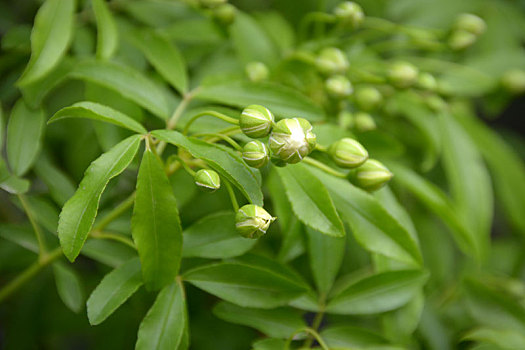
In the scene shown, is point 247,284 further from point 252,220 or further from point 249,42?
point 249,42

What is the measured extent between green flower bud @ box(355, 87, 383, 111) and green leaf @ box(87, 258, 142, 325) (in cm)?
36

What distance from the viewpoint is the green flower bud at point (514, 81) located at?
2.62ft

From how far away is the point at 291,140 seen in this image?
426 millimetres

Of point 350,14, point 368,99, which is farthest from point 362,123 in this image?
point 350,14

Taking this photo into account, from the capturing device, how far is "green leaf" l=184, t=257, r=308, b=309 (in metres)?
0.51

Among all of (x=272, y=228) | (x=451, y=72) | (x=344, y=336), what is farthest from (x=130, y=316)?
(x=451, y=72)

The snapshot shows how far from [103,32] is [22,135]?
5.9 inches

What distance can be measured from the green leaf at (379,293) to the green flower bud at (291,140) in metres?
0.22

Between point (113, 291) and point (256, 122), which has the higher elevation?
point (256, 122)

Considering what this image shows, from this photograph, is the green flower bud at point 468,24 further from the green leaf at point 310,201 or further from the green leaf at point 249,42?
the green leaf at point 310,201

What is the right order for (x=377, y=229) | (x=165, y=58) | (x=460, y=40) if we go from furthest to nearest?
1. (x=460, y=40)
2. (x=165, y=58)
3. (x=377, y=229)

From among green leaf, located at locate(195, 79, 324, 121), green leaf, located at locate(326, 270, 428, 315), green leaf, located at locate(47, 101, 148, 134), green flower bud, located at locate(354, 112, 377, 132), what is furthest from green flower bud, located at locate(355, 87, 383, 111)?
green leaf, located at locate(47, 101, 148, 134)

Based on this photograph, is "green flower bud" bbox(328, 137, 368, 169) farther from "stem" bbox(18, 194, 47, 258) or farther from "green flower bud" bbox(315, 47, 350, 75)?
"stem" bbox(18, 194, 47, 258)

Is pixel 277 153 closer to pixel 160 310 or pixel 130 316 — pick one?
pixel 160 310
